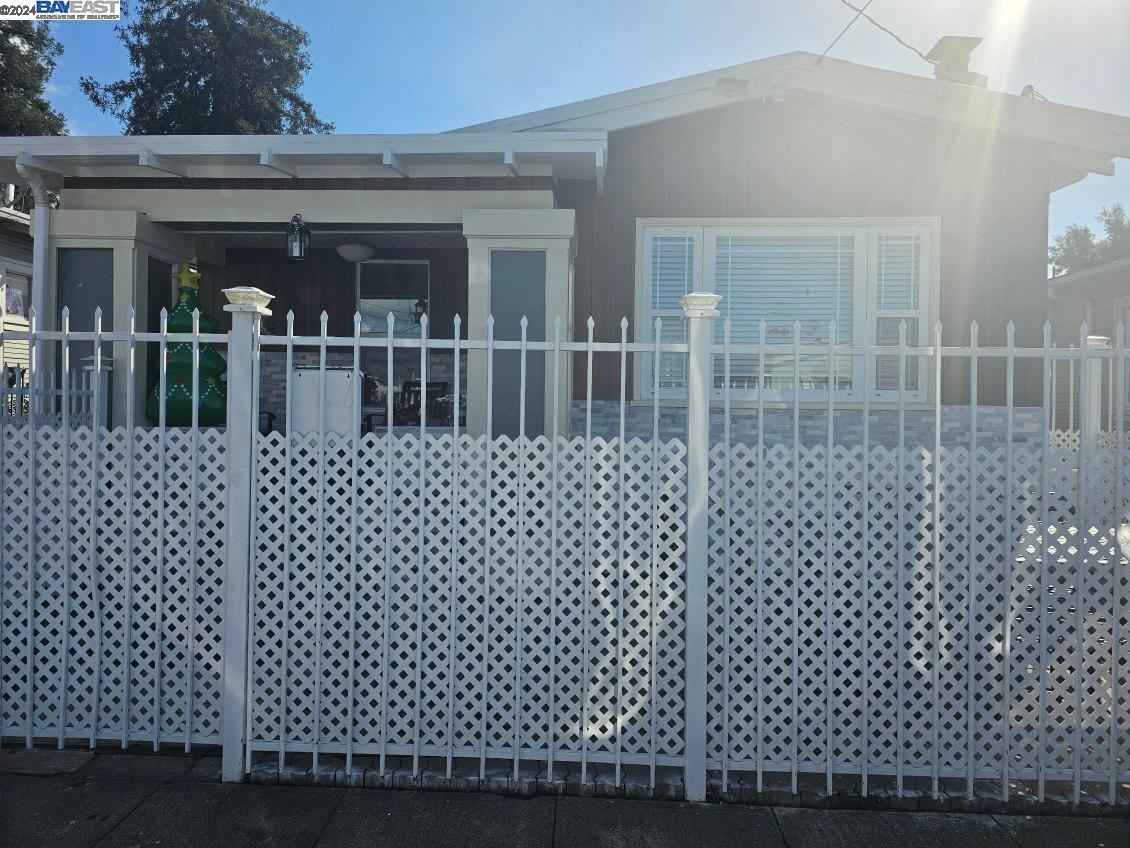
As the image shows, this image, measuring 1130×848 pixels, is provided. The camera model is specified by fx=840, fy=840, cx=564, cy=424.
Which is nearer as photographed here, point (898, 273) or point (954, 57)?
point (898, 273)

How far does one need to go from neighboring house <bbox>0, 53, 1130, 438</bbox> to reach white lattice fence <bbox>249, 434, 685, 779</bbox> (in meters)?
3.34

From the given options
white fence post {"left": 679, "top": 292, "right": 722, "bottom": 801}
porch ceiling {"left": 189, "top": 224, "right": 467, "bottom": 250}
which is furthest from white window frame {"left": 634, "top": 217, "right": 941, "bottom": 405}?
white fence post {"left": 679, "top": 292, "right": 722, "bottom": 801}

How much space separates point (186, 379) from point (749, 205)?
4957 mm

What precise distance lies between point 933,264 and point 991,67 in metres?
3.24

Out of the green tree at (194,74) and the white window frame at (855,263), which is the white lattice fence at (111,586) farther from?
the green tree at (194,74)

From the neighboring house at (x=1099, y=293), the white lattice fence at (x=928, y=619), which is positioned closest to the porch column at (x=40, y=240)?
the white lattice fence at (x=928, y=619)

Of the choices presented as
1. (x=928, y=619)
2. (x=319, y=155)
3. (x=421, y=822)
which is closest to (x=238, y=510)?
(x=421, y=822)

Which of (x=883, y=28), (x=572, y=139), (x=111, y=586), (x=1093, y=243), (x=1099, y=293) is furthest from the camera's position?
(x=1093, y=243)

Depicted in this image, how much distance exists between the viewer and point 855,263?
7090mm

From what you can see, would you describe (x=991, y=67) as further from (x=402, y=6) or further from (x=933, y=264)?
(x=402, y=6)

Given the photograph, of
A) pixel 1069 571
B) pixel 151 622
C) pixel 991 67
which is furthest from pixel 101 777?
pixel 991 67

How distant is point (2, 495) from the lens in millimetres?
3957

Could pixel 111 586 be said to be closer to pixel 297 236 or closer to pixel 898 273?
pixel 297 236

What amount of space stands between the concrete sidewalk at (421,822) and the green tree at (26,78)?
920 inches
